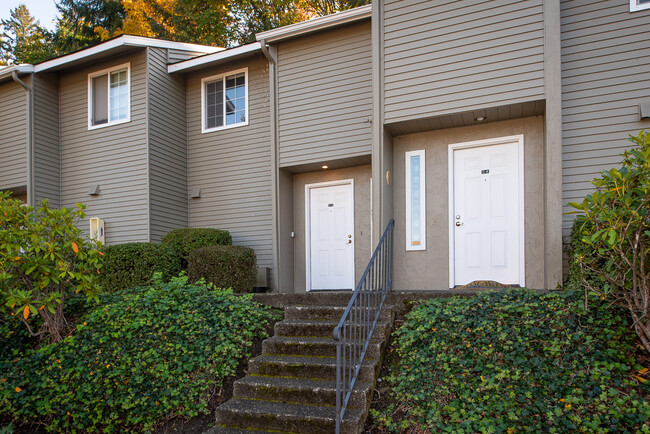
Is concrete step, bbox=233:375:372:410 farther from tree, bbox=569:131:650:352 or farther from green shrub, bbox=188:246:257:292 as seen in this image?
green shrub, bbox=188:246:257:292

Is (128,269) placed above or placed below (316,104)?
below

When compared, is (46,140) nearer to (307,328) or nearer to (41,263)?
(41,263)

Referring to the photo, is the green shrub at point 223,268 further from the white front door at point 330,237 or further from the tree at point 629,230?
the tree at point 629,230

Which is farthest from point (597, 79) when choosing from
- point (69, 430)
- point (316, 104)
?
point (69, 430)

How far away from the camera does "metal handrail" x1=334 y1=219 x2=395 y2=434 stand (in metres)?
3.65

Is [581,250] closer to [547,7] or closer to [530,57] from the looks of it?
[530,57]

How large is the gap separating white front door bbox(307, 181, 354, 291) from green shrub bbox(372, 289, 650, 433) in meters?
3.32

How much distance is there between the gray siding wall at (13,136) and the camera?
9555 millimetres

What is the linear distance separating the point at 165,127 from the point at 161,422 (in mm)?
6074

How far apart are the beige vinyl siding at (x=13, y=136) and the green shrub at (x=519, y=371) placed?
29.1ft

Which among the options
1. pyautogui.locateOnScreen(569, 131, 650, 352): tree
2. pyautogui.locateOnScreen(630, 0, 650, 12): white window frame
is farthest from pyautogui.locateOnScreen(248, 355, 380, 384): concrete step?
pyautogui.locateOnScreen(630, 0, 650, 12): white window frame

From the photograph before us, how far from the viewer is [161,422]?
4.33 meters

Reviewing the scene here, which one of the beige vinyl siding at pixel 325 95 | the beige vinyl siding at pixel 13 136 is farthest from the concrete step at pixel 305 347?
the beige vinyl siding at pixel 13 136

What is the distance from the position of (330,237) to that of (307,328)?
3.12 m
